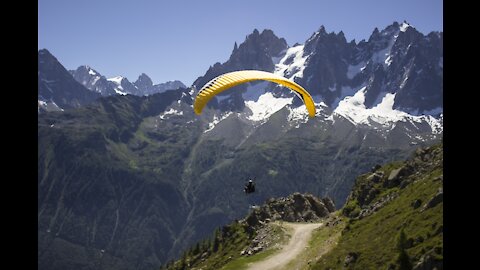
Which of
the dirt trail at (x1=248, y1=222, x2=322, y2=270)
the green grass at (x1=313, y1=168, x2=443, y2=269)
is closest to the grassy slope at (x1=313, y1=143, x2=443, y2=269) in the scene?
the green grass at (x1=313, y1=168, x2=443, y2=269)

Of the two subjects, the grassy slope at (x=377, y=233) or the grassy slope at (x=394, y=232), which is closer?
the grassy slope at (x=394, y=232)

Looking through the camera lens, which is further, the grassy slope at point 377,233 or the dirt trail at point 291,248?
the dirt trail at point 291,248

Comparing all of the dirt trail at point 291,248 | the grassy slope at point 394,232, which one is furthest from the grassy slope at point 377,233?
the dirt trail at point 291,248

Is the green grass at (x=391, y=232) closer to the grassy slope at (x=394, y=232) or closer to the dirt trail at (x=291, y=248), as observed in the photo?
the grassy slope at (x=394, y=232)

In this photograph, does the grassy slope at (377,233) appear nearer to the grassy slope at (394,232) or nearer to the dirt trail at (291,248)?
the grassy slope at (394,232)

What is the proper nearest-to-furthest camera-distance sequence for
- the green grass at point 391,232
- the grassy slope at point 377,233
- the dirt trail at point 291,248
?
the green grass at point 391,232
the grassy slope at point 377,233
the dirt trail at point 291,248

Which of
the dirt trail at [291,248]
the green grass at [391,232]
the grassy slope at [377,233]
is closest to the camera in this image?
the green grass at [391,232]

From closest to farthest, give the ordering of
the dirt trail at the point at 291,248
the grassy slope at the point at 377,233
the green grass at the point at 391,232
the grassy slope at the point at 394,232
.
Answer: the grassy slope at the point at 394,232
the green grass at the point at 391,232
the grassy slope at the point at 377,233
the dirt trail at the point at 291,248

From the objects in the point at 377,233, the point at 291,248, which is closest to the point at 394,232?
the point at 377,233

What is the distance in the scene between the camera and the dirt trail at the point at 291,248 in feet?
236

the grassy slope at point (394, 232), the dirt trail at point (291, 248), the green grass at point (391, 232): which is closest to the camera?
the grassy slope at point (394, 232)

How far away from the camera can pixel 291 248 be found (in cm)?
7994

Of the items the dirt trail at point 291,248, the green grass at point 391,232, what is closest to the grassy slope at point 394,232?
the green grass at point 391,232
